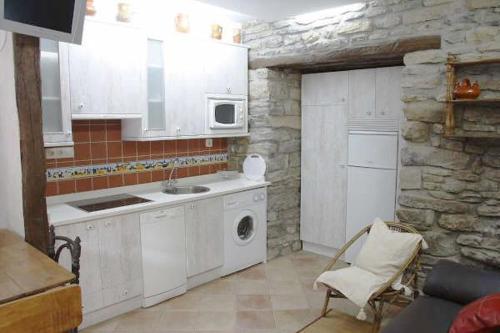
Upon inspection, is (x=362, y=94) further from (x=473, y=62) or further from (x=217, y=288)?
(x=217, y=288)

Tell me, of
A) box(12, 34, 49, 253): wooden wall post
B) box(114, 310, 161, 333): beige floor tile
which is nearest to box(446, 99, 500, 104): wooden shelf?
box(12, 34, 49, 253): wooden wall post

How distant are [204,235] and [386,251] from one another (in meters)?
1.64

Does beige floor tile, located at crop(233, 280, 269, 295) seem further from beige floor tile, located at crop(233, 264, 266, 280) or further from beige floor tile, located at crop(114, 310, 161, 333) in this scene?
beige floor tile, located at crop(114, 310, 161, 333)

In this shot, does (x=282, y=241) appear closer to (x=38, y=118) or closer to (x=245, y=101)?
(x=245, y=101)

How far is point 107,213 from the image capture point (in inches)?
121

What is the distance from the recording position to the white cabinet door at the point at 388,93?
3.90 meters

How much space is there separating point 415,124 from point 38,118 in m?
2.71

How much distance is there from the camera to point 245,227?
170 inches

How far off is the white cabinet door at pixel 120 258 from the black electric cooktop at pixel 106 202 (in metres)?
0.17

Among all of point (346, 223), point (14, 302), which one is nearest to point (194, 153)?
point (346, 223)

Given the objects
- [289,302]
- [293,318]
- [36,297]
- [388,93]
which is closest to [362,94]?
[388,93]

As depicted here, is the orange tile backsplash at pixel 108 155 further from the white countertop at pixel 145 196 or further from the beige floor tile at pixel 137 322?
the beige floor tile at pixel 137 322

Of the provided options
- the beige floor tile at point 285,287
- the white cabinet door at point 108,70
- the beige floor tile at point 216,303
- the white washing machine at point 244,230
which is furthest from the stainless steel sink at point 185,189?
the beige floor tile at point 285,287

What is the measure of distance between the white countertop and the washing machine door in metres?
0.28
